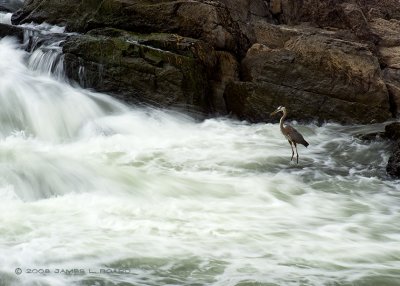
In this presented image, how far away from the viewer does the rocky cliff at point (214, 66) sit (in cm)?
1190

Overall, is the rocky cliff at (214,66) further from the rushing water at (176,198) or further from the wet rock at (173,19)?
the rushing water at (176,198)

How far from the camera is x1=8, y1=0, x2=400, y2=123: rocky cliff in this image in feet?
39.0

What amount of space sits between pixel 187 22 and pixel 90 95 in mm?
3254

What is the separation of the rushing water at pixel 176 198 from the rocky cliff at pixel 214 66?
542mm

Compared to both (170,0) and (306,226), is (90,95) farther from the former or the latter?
(306,226)

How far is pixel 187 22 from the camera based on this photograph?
13086mm

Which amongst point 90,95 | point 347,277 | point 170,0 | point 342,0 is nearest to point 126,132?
point 90,95

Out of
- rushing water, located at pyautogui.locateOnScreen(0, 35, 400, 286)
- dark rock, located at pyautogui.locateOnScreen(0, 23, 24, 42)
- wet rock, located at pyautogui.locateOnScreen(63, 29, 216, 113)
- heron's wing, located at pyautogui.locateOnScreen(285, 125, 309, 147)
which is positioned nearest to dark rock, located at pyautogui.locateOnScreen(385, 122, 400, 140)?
rushing water, located at pyautogui.locateOnScreen(0, 35, 400, 286)

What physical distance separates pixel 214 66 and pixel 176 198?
6279 millimetres

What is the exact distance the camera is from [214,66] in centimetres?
1281

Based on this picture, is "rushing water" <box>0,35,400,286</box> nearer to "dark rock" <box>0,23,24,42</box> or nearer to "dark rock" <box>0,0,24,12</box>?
"dark rock" <box>0,23,24,42</box>

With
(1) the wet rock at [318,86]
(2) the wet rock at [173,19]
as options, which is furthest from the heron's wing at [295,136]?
(2) the wet rock at [173,19]

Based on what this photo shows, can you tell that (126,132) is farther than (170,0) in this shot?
No

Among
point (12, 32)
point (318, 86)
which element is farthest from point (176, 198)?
point (12, 32)
